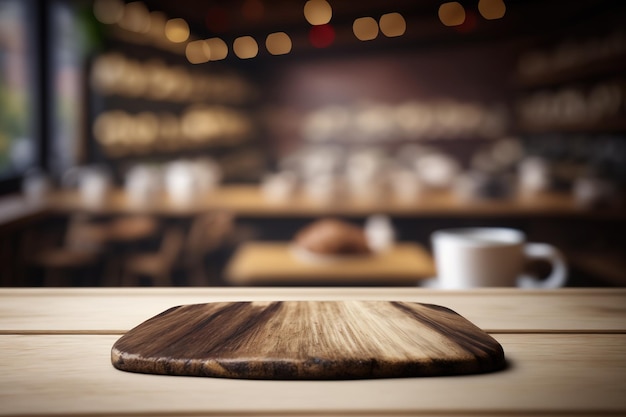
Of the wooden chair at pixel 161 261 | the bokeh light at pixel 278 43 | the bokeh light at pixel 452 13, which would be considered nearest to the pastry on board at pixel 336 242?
the wooden chair at pixel 161 261

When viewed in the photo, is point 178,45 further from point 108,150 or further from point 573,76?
point 573,76

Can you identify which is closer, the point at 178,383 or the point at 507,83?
the point at 178,383

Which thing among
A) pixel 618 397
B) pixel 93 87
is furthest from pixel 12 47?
pixel 618 397

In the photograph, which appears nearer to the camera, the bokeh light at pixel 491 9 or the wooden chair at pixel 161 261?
the wooden chair at pixel 161 261

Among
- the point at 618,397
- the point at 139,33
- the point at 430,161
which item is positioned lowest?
the point at 618,397

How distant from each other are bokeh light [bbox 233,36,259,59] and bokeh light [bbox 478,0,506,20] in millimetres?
3252

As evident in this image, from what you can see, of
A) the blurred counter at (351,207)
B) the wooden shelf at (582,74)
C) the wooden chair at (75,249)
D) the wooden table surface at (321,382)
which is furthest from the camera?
the wooden shelf at (582,74)

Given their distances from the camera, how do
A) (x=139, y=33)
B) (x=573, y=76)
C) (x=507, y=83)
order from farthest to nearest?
1. (x=507, y=83)
2. (x=139, y=33)
3. (x=573, y=76)

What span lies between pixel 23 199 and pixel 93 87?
1952 mm

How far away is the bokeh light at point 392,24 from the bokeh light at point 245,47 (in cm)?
187

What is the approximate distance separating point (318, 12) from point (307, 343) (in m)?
7.73

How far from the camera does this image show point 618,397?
1.74ft

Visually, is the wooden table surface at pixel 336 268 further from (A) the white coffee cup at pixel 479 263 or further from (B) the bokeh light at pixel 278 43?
(B) the bokeh light at pixel 278 43

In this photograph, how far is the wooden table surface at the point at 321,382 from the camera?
0.51 meters
